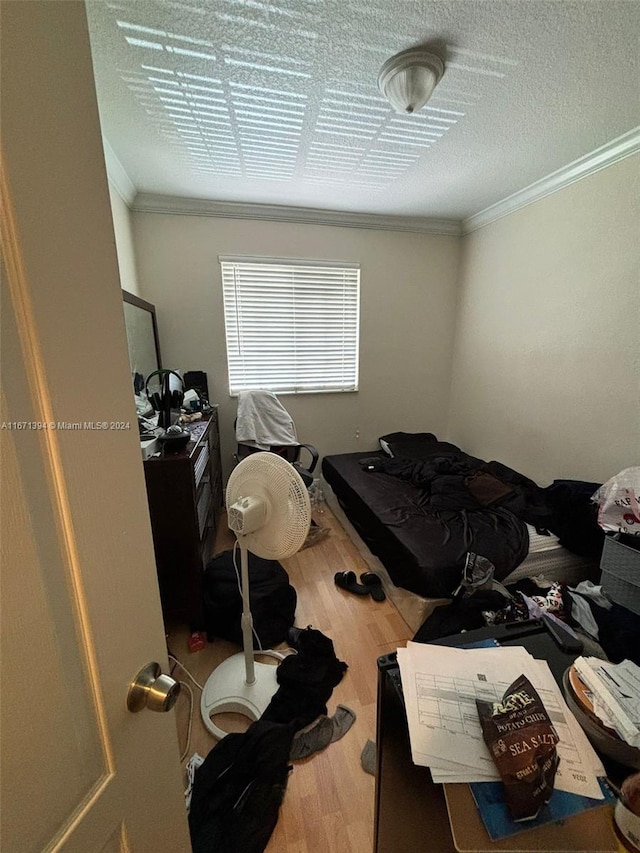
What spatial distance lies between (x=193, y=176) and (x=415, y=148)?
4.88ft

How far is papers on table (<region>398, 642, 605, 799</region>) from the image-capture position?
1.77 feet

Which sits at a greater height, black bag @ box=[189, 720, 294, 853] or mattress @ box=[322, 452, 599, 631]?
mattress @ box=[322, 452, 599, 631]

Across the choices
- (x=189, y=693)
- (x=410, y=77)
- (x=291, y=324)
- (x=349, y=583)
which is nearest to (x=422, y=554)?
(x=349, y=583)

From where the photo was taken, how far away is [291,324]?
313 cm

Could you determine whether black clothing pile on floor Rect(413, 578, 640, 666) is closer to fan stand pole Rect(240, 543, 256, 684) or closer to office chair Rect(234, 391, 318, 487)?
fan stand pole Rect(240, 543, 256, 684)

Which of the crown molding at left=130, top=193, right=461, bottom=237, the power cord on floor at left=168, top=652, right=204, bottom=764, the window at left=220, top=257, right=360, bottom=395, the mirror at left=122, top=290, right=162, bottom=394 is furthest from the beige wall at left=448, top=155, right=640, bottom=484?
the mirror at left=122, top=290, right=162, bottom=394

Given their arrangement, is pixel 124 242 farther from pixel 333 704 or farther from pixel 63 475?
pixel 333 704

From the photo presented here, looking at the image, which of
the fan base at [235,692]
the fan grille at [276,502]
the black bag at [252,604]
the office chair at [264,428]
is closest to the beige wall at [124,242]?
the office chair at [264,428]

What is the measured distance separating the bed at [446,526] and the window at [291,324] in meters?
1.10

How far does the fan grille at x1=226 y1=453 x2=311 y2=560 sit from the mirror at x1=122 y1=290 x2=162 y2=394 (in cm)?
118

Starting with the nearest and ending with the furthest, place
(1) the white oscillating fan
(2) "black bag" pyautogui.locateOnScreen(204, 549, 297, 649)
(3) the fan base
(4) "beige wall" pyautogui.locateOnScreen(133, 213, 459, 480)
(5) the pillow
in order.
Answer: (1) the white oscillating fan, (3) the fan base, (2) "black bag" pyautogui.locateOnScreen(204, 549, 297, 649), (4) "beige wall" pyautogui.locateOnScreen(133, 213, 459, 480), (5) the pillow

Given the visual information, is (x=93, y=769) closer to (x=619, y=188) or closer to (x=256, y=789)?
(x=256, y=789)

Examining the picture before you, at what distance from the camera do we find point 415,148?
Answer: 1982 millimetres

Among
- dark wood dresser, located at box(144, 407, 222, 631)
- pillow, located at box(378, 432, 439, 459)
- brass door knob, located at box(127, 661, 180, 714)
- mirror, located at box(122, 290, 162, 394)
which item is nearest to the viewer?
brass door knob, located at box(127, 661, 180, 714)
